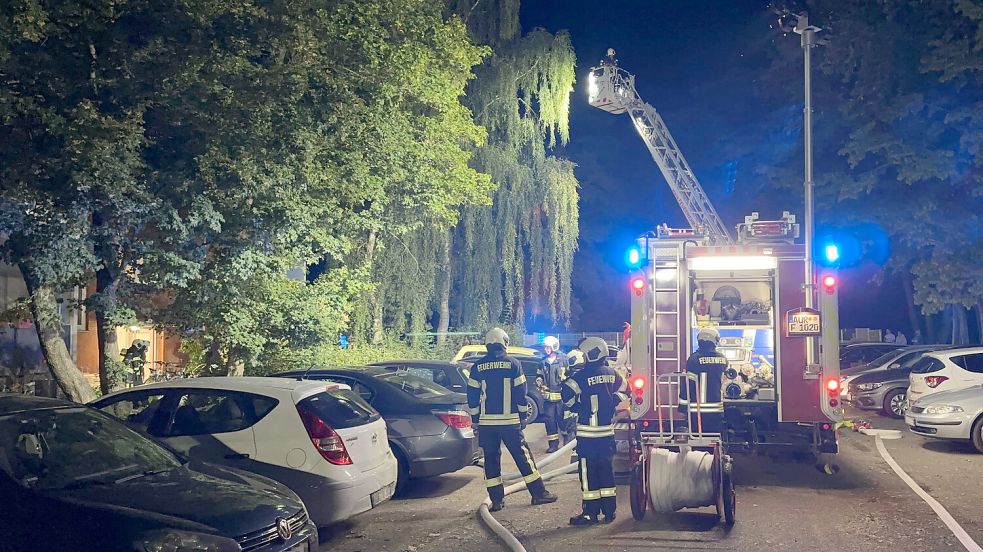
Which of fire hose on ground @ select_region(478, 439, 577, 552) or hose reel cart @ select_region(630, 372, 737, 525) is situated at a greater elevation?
hose reel cart @ select_region(630, 372, 737, 525)

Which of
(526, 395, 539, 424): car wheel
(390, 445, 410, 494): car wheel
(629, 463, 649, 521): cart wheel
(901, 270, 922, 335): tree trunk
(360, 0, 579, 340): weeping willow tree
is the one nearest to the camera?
(629, 463, 649, 521): cart wheel

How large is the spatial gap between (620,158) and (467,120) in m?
32.4

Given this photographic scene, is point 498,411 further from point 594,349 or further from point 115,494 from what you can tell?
point 115,494

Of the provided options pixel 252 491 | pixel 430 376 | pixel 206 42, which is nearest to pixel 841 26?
pixel 430 376

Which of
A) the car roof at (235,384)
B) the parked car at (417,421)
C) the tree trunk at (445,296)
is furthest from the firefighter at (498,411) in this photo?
the tree trunk at (445,296)

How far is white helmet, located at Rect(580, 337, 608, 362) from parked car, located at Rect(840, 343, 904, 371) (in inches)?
624

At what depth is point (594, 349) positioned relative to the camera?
8352 millimetres

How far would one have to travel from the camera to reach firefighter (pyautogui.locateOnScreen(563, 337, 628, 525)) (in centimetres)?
805

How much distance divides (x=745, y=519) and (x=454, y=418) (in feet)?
10.4

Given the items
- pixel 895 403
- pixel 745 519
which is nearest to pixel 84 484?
pixel 745 519

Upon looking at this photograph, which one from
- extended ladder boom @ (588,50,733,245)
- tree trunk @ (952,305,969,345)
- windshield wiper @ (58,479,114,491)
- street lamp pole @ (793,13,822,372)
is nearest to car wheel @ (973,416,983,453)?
street lamp pole @ (793,13,822,372)

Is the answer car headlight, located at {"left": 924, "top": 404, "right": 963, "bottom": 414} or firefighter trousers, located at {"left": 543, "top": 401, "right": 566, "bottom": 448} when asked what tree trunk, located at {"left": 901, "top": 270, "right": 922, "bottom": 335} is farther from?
firefighter trousers, located at {"left": 543, "top": 401, "right": 566, "bottom": 448}

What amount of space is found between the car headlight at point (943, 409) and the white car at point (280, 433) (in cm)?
873

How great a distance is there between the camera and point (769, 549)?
23.2 ft
